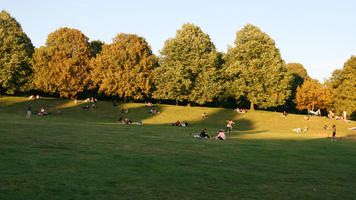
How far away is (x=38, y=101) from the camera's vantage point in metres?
66.6

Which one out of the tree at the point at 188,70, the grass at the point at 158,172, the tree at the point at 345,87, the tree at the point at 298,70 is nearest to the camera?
the grass at the point at 158,172

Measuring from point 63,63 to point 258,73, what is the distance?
1659 inches

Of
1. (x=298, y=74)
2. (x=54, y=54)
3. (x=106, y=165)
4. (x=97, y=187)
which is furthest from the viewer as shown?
(x=298, y=74)

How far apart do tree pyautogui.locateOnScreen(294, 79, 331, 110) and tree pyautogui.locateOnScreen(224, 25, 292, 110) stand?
7.44m

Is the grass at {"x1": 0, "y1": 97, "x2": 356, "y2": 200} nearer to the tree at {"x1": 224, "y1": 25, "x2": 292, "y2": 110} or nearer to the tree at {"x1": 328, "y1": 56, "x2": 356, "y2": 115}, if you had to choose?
the tree at {"x1": 224, "y1": 25, "x2": 292, "y2": 110}

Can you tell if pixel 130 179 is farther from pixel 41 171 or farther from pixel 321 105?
pixel 321 105

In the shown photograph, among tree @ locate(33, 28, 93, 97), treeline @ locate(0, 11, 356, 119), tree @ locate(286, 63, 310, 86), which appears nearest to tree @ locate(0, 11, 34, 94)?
treeline @ locate(0, 11, 356, 119)

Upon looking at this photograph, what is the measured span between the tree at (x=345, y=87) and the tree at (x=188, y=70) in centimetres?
2791

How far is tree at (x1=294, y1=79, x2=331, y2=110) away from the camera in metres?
74.8

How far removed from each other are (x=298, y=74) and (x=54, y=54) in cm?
7037

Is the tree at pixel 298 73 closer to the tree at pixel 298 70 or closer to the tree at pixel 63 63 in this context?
the tree at pixel 298 70

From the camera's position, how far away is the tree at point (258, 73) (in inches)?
2657

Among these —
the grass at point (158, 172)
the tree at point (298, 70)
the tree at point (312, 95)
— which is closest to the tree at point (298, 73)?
the tree at point (298, 70)

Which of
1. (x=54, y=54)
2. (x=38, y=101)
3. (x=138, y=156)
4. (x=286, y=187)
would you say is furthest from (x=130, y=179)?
(x=54, y=54)
